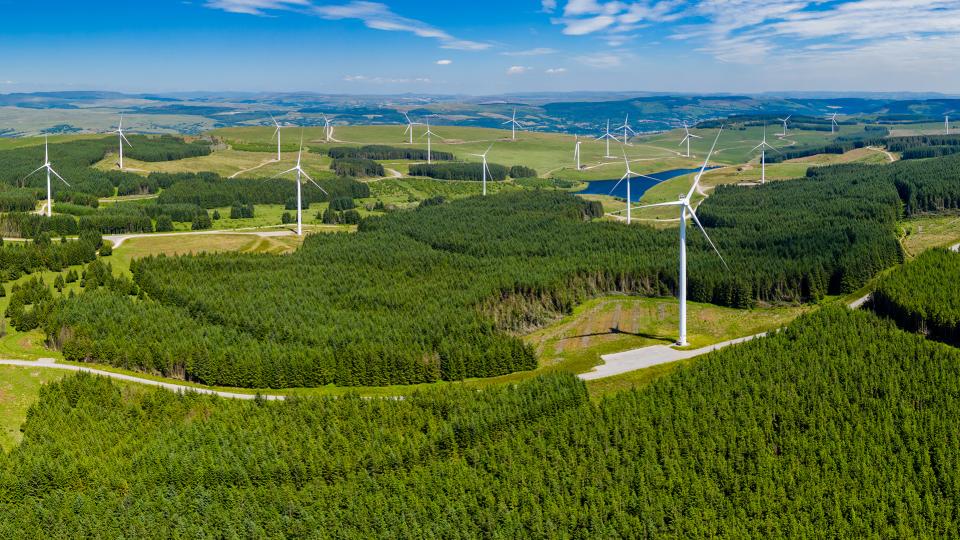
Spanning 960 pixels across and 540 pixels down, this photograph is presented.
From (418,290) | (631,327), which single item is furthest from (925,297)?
(418,290)

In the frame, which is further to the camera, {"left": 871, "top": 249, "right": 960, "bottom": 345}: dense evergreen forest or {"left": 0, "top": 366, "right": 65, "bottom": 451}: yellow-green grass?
{"left": 871, "top": 249, "right": 960, "bottom": 345}: dense evergreen forest

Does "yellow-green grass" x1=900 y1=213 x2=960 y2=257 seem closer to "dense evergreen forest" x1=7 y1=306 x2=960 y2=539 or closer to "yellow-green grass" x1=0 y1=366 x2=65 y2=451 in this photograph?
"dense evergreen forest" x1=7 y1=306 x2=960 y2=539

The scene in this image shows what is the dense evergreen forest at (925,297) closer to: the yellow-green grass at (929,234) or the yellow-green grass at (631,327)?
the yellow-green grass at (631,327)

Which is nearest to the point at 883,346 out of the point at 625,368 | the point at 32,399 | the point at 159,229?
the point at 625,368

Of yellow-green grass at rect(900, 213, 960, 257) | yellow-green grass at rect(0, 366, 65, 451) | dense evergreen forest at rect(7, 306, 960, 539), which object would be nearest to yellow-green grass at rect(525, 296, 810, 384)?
dense evergreen forest at rect(7, 306, 960, 539)

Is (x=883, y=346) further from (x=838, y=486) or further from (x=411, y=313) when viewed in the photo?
(x=411, y=313)

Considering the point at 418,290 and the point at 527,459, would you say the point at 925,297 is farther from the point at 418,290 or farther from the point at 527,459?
the point at 418,290

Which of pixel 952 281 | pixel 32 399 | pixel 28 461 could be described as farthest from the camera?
pixel 952 281
